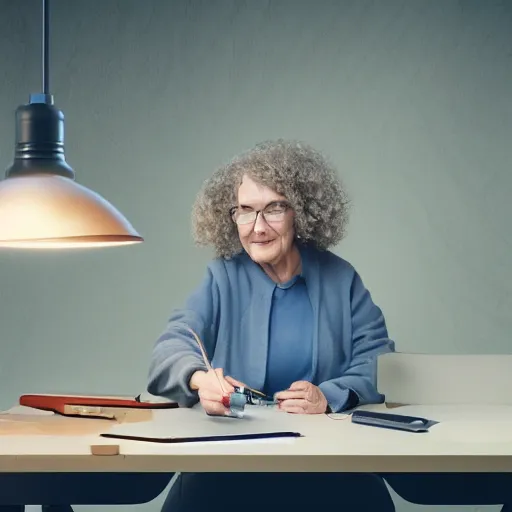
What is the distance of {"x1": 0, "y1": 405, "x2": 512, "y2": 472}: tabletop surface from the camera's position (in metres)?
1.72

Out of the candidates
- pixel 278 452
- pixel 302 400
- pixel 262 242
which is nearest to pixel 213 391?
pixel 302 400

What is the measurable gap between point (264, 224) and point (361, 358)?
511mm

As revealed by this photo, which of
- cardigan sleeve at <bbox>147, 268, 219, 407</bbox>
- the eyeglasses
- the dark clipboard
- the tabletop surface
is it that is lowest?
the tabletop surface

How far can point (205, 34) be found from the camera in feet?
11.4

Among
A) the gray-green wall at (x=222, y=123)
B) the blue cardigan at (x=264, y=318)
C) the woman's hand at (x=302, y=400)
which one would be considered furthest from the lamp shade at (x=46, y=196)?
the gray-green wall at (x=222, y=123)

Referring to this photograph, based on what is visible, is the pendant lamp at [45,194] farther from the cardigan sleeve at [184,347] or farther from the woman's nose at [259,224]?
the woman's nose at [259,224]

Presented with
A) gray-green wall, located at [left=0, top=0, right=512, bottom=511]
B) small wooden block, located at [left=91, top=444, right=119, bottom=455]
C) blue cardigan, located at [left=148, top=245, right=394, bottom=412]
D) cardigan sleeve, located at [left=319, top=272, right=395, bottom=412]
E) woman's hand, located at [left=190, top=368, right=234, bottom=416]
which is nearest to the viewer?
small wooden block, located at [left=91, top=444, right=119, bottom=455]

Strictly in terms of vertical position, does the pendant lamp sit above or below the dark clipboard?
above

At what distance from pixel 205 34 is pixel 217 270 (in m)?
1.20

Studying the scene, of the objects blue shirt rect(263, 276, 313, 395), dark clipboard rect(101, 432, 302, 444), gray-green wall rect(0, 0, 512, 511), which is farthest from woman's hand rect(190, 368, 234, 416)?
gray-green wall rect(0, 0, 512, 511)

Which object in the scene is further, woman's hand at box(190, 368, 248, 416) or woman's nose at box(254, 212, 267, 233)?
woman's nose at box(254, 212, 267, 233)

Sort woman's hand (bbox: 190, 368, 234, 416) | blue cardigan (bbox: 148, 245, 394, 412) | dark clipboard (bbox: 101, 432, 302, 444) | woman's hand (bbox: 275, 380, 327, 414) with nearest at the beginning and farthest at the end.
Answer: dark clipboard (bbox: 101, 432, 302, 444), woman's hand (bbox: 190, 368, 234, 416), woman's hand (bbox: 275, 380, 327, 414), blue cardigan (bbox: 148, 245, 394, 412)

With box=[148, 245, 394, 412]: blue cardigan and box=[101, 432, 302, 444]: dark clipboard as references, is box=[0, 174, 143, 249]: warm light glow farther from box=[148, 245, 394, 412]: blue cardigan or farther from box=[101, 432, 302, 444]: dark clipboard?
box=[148, 245, 394, 412]: blue cardigan

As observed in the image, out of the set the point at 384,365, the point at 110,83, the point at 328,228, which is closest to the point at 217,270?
the point at 328,228
